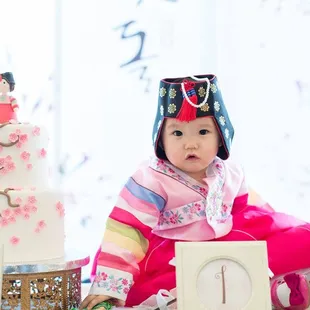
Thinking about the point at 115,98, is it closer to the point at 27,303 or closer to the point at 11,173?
the point at 11,173

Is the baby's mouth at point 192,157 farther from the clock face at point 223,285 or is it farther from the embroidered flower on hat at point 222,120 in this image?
the clock face at point 223,285

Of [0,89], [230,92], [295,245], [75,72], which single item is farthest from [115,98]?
[295,245]

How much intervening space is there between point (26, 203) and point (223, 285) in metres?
0.52

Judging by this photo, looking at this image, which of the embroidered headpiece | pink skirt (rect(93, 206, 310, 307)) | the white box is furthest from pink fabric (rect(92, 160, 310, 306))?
the white box

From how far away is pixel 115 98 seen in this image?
7.53 feet

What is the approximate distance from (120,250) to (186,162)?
0.90 ft

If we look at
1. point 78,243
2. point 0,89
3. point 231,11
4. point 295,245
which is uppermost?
point 231,11

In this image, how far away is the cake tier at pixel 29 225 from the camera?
142cm

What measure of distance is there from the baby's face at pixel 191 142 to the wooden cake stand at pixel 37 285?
35 cm

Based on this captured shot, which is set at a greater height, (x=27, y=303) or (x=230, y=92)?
(x=230, y=92)

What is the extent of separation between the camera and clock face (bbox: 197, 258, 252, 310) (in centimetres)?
117

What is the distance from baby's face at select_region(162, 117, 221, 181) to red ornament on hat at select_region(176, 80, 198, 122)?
2 centimetres

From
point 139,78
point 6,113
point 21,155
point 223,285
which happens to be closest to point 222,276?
point 223,285

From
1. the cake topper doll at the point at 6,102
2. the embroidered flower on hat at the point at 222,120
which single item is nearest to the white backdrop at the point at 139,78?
the cake topper doll at the point at 6,102
